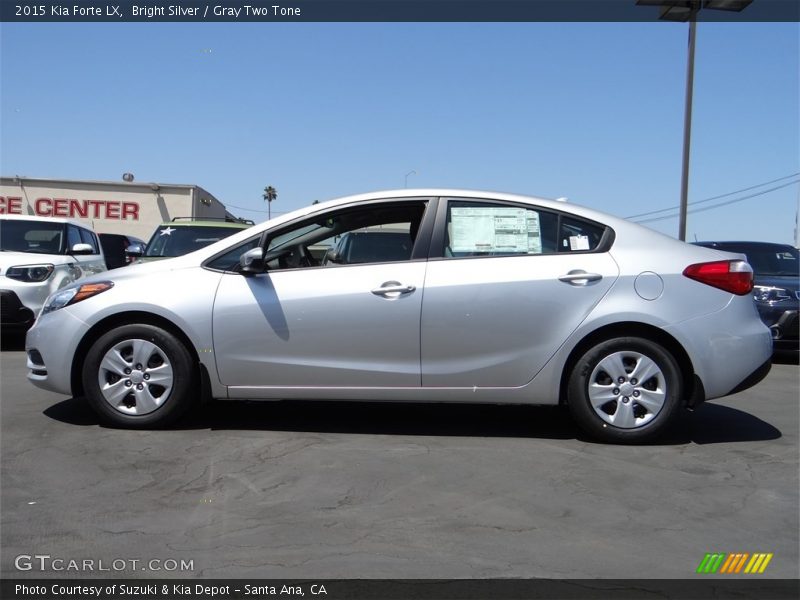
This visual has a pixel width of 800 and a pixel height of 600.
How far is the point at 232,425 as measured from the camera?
525 centimetres

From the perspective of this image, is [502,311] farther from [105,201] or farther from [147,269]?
[105,201]

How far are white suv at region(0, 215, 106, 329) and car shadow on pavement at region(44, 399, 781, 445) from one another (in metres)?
3.50

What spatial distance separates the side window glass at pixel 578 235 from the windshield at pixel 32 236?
740 cm

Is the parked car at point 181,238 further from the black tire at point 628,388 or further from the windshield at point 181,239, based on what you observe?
the black tire at point 628,388

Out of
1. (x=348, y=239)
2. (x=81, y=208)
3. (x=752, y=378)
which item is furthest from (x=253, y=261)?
(x=81, y=208)

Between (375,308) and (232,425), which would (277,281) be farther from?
(232,425)

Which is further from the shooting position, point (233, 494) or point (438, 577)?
point (233, 494)

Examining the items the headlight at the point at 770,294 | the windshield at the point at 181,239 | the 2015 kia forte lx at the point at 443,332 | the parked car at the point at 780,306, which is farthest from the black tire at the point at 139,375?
the headlight at the point at 770,294

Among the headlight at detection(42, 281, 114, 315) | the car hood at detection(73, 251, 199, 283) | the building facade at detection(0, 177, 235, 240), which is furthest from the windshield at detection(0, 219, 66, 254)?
the building facade at detection(0, 177, 235, 240)

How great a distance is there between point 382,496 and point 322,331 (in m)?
1.34

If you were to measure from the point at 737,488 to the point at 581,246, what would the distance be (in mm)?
1788

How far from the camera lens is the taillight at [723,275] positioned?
4.88m
